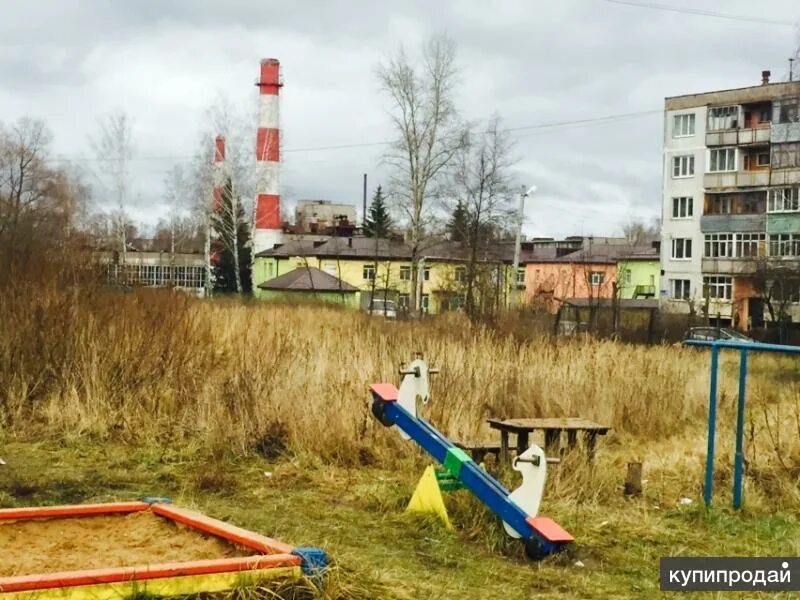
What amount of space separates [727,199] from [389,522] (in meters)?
51.2

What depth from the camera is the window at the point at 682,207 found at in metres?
55.8

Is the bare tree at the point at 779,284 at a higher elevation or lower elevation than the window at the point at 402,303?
higher

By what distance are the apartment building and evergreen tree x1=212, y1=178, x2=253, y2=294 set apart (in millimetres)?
22651

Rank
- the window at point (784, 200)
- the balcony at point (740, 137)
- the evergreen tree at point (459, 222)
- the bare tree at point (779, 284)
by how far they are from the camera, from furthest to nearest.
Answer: the balcony at point (740, 137)
the window at point (784, 200)
the evergreen tree at point (459, 222)
the bare tree at point (779, 284)

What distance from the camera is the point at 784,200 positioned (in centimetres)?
4956

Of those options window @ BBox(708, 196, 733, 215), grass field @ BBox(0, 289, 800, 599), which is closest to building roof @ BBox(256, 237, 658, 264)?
window @ BBox(708, 196, 733, 215)

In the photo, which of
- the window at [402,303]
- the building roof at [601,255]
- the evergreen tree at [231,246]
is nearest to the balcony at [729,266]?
the building roof at [601,255]

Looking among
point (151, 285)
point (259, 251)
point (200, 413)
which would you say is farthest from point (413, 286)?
point (200, 413)

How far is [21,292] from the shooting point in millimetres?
11539

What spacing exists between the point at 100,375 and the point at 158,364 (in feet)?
2.28

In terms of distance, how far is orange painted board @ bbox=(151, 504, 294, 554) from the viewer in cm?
462

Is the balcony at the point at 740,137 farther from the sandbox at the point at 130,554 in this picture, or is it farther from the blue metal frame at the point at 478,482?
the sandbox at the point at 130,554

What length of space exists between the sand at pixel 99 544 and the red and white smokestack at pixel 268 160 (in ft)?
150

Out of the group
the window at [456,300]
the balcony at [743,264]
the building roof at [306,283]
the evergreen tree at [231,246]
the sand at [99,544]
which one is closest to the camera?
the sand at [99,544]
